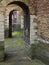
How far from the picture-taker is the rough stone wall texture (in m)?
7.53

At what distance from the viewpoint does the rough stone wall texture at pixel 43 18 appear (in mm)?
7533

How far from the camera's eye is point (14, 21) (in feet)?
77.3

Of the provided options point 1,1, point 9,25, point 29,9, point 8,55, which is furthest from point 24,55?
point 9,25

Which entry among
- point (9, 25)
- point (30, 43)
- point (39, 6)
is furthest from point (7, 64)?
point (9, 25)

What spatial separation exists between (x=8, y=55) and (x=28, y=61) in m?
1.42

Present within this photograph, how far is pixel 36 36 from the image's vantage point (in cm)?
850

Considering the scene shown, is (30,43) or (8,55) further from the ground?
(30,43)

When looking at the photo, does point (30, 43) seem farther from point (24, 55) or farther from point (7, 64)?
point (7, 64)

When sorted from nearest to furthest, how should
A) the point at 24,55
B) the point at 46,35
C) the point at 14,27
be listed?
1. the point at 46,35
2. the point at 24,55
3. the point at 14,27

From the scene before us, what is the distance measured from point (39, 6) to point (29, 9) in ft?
1.58

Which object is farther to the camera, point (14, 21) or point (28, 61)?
point (14, 21)

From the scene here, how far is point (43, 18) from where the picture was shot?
787 centimetres

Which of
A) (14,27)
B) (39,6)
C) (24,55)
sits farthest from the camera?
(14,27)

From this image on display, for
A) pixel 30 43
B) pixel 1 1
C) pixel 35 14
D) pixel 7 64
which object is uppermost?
pixel 1 1
